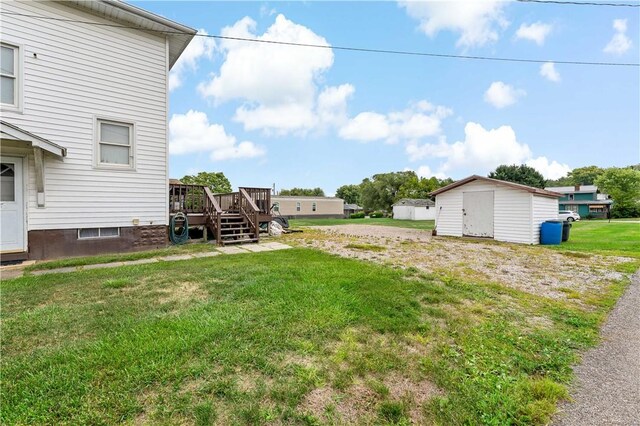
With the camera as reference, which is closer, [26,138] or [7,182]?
[26,138]

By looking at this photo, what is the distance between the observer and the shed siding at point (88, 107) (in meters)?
6.17

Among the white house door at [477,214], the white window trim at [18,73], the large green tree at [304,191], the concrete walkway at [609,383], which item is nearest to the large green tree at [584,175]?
the large green tree at [304,191]

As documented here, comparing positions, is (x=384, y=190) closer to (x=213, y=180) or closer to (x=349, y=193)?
(x=349, y=193)

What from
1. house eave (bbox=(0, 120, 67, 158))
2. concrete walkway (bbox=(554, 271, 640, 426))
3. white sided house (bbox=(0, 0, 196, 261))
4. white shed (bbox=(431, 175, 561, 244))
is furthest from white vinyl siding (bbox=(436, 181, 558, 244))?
house eave (bbox=(0, 120, 67, 158))

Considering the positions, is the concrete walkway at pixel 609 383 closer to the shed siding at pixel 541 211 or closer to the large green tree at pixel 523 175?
the shed siding at pixel 541 211

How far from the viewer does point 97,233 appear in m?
6.90

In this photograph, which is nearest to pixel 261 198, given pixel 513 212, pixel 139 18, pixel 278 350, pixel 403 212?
pixel 139 18

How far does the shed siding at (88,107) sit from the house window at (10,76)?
12cm

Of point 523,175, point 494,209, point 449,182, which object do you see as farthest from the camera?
point 449,182

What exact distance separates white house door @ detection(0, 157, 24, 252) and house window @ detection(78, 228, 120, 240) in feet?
3.18

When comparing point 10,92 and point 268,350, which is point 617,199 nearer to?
point 268,350

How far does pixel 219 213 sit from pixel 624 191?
50950 mm

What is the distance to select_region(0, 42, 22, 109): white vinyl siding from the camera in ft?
19.5

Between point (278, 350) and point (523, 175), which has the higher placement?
point (523, 175)
